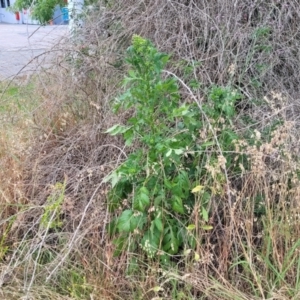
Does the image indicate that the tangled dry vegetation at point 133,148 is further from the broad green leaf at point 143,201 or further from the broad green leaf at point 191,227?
the broad green leaf at point 143,201

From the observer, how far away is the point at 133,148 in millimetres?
2016

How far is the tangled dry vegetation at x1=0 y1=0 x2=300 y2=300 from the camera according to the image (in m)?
1.52

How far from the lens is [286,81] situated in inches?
97.3

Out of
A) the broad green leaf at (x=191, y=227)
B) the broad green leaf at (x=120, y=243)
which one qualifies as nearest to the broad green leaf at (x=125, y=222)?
the broad green leaf at (x=120, y=243)

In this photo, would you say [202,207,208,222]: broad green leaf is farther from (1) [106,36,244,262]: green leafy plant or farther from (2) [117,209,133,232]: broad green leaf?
(2) [117,209,133,232]: broad green leaf

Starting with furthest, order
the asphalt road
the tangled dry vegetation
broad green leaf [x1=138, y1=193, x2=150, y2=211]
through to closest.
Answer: the asphalt road, the tangled dry vegetation, broad green leaf [x1=138, y1=193, x2=150, y2=211]

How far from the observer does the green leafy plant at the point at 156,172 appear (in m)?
1.47

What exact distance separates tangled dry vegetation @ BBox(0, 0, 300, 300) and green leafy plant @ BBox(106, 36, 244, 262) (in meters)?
0.07

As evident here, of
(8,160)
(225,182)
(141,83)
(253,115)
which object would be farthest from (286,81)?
(8,160)

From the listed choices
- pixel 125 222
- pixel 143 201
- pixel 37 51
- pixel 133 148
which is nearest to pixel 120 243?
pixel 125 222

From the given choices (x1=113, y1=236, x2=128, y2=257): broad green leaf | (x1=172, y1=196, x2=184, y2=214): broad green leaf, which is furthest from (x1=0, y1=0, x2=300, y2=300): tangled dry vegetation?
(x1=172, y1=196, x2=184, y2=214): broad green leaf

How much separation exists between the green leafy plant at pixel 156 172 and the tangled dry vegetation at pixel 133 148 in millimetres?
67

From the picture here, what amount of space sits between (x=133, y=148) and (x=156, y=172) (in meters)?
0.53

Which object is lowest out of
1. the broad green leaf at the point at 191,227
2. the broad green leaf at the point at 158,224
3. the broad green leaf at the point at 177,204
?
the broad green leaf at the point at 191,227
